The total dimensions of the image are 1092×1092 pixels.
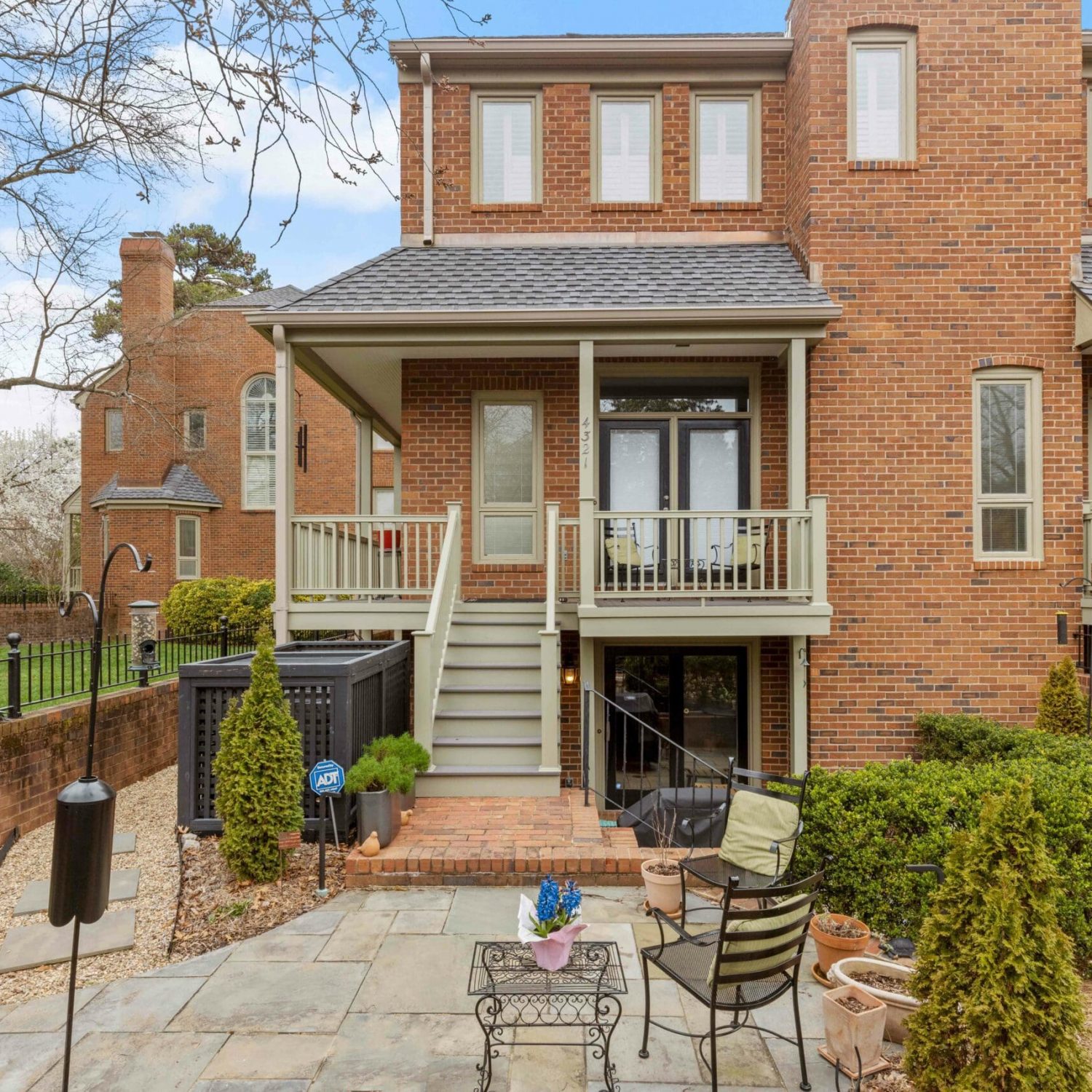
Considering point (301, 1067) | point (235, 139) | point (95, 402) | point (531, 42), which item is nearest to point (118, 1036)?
point (301, 1067)

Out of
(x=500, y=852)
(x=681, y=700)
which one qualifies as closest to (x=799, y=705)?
(x=681, y=700)

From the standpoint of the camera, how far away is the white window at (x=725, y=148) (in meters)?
9.40

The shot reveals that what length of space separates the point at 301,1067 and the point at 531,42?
33.6ft

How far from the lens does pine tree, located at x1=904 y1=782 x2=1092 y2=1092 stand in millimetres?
2652

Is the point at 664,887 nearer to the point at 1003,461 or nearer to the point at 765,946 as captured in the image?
→ the point at 765,946

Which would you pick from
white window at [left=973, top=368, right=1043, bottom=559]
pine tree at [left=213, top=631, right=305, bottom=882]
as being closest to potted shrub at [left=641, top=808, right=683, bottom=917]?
pine tree at [left=213, top=631, right=305, bottom=882]

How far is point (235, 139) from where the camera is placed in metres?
2.81

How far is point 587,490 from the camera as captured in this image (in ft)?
25.1

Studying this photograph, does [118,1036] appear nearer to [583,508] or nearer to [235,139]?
[235,139]

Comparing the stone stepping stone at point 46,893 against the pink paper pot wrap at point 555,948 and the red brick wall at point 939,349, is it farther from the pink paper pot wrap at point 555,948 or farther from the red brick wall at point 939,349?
the red brick wall at point 939,349

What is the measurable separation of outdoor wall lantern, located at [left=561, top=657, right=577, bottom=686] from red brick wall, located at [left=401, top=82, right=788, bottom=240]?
5.39 meters

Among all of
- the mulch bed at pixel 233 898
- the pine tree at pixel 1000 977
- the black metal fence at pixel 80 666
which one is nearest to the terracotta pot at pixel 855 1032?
the pine tree at pixel 1000 977

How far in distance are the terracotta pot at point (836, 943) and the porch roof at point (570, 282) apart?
5.59 metres

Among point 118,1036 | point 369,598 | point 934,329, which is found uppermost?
point 934,329
